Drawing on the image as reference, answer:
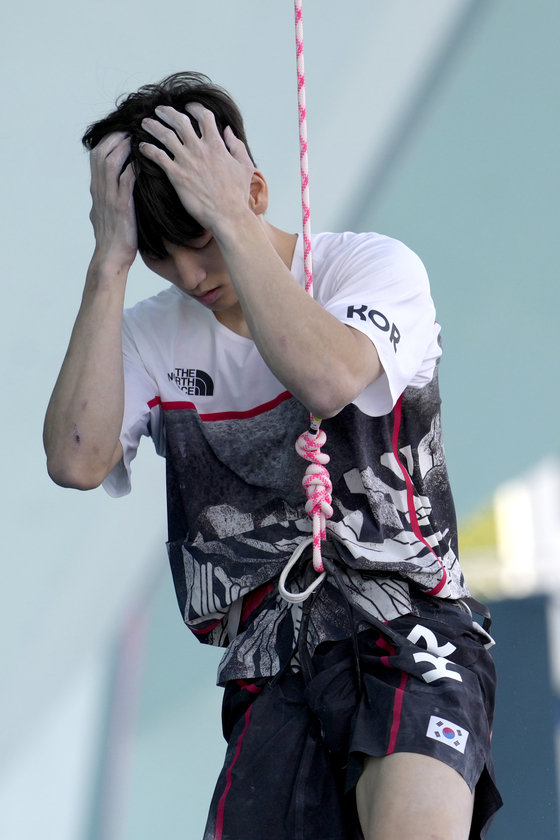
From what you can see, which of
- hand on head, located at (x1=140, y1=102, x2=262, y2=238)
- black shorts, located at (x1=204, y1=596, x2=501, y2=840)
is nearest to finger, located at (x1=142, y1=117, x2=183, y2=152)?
hand on head, located at (x1=140, y1=102, x2=262, y2=238)

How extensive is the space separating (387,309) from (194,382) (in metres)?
0.32

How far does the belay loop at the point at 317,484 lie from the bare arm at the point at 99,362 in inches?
10.7

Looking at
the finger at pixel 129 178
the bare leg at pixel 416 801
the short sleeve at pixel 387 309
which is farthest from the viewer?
the finger at pixel 129 178

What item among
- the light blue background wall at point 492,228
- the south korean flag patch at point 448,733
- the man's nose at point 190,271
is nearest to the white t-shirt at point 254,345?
the man's nose at point 190,271

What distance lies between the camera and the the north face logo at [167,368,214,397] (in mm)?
1299

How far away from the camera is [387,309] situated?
1126 mm

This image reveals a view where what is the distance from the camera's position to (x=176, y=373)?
4.33 feet

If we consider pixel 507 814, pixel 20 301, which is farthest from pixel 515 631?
pixel 20 301

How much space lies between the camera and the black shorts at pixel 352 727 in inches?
40.4

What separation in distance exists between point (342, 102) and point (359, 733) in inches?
69.9

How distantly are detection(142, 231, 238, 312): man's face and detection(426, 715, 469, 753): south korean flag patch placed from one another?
24.1 inches

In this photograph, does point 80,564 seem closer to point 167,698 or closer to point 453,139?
point 167,698

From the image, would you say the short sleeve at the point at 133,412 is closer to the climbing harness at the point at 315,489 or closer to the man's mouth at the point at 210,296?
the man's mouth at the point at 210,296

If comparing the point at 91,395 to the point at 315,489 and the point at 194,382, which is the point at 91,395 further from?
the point at 315,489
